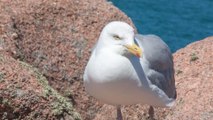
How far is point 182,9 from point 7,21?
7492 millimetres

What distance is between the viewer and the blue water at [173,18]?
10.2 m

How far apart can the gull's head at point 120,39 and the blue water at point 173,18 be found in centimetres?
645

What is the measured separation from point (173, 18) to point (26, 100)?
7.90 m

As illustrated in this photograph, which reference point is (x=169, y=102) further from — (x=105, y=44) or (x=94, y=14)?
(x=94, y=14)

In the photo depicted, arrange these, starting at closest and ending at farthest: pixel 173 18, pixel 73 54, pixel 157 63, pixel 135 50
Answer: pixel 135 50 → pixel 157 63 → pixel 73 54 → pixel 173 18

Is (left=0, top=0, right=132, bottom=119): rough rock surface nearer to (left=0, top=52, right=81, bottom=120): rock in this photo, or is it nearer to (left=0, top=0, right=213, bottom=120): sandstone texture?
(left=0, top=0, right=213, bottom=120): sandstone texture

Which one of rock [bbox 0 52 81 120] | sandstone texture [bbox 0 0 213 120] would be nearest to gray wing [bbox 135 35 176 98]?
sandstone texture [bbox 0 0 213 120]

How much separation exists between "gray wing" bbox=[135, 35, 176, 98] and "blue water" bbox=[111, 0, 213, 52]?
5.90 meters

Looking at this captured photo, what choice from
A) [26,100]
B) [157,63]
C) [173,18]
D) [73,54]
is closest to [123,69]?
[157,63]

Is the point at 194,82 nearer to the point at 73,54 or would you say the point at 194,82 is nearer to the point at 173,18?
the point at 73,54

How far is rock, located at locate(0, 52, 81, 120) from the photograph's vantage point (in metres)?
3.34

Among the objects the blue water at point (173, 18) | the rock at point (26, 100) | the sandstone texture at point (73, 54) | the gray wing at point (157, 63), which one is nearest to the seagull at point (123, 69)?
the gray wing at point (157, 63)

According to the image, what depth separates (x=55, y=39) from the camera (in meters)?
4.42

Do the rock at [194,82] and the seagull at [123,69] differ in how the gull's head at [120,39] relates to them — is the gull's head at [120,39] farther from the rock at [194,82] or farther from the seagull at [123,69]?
the rock at [194,82]
